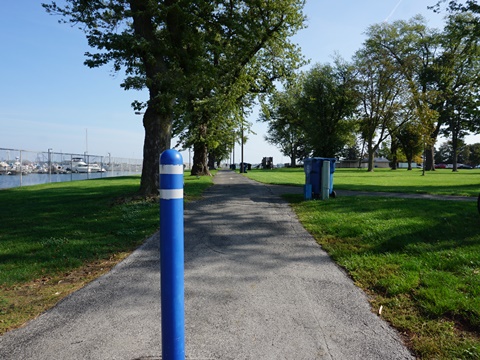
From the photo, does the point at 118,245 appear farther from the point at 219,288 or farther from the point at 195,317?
the point at 195,317

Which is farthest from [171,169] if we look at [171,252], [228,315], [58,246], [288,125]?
[288,125]

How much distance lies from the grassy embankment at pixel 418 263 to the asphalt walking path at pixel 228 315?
0.80ft

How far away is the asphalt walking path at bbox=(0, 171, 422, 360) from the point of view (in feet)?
9.35

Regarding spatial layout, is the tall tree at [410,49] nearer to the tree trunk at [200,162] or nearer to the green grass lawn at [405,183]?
the green grass lawn at [405,183]

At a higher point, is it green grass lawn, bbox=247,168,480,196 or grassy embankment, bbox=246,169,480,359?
green grass lawn, bbox=247,168,480,196

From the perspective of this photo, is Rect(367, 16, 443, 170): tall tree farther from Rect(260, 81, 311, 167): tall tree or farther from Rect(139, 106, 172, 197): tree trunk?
Rect(139, 106, 172, 197): tree trunk

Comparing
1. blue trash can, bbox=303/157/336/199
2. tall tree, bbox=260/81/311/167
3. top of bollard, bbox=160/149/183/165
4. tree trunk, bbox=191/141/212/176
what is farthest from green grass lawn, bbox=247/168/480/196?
tall tree, bbox=260/81/311/167

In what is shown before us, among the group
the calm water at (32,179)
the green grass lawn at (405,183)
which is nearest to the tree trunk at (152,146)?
the green grass lawn at (405,183)

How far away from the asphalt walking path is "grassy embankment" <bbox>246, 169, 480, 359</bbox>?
24cm

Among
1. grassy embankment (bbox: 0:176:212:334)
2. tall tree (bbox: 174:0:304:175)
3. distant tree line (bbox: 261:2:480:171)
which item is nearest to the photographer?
grassy embankment (bbox: 0:176:212:334)

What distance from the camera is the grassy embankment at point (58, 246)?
4.20 metres

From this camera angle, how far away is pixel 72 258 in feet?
18.6

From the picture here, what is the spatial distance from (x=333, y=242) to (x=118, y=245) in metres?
4.14

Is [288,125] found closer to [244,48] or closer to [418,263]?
[244,48]
